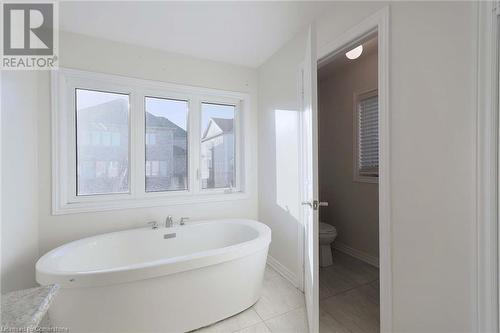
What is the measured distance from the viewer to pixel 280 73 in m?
2.41

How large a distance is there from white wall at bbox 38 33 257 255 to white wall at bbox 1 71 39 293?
0.23 feet

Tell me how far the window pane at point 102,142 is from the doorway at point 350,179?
2.16 meters

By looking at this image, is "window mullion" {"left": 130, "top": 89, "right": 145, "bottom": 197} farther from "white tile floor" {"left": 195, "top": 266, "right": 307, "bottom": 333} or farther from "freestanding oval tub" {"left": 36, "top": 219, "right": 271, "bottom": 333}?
"white tile floor" {"left": 195, "top": 266, "right": 307, "bottom": 333}

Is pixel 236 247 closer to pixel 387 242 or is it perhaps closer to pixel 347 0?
pixel 387 242

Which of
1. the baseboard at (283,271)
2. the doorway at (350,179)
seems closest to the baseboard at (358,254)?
the doorway at (350,179)

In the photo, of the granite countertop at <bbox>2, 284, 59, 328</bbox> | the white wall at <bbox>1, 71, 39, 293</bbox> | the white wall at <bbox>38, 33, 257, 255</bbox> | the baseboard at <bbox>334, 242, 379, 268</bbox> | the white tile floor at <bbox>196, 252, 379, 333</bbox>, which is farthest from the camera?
the baseboard at <bbox>334, 242, 379, 268</bbox>

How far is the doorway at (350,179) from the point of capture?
2.16 meters

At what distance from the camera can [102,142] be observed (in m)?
2.21

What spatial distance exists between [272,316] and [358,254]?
154 centimetres

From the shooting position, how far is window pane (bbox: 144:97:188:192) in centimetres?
241

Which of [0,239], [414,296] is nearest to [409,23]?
[414,296]

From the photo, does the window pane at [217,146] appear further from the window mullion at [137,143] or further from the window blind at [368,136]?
the window blind at [368,136]
